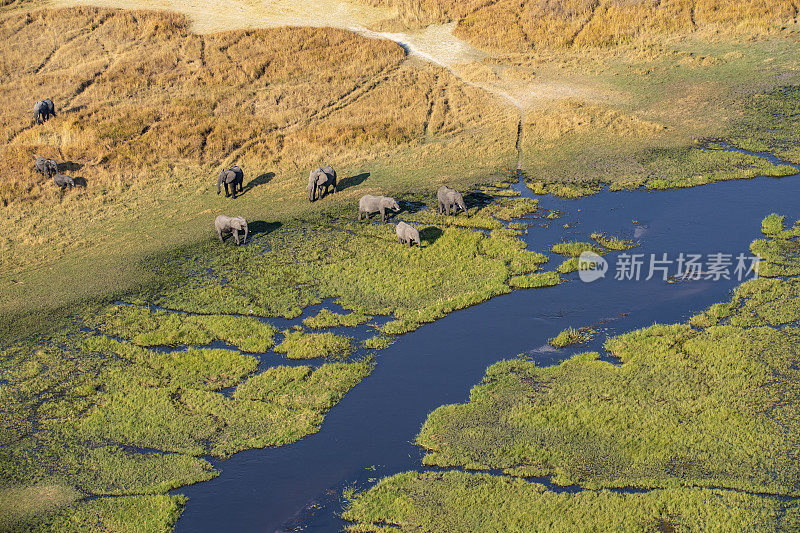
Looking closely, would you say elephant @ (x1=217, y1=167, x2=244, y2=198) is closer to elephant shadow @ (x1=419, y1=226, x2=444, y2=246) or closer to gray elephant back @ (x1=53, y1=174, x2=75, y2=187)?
gray elephant back @ (x1=53, y1=174, x2=75, y2=187)

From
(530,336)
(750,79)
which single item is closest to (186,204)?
(530,336)

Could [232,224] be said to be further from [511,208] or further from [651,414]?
[651,414]

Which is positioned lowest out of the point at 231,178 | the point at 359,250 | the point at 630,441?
the point at 630,441

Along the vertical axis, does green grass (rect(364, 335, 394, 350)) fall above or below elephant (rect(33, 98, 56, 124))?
below

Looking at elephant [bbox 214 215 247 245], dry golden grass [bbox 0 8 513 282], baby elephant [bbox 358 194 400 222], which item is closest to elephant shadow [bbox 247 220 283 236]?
elephant [bbox 214 215 247 245]

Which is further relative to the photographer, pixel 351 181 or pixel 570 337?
pixel 351 181

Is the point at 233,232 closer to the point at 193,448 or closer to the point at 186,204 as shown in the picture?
the point at 186,204

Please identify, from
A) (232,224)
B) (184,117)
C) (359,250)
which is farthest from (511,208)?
(184,117)
